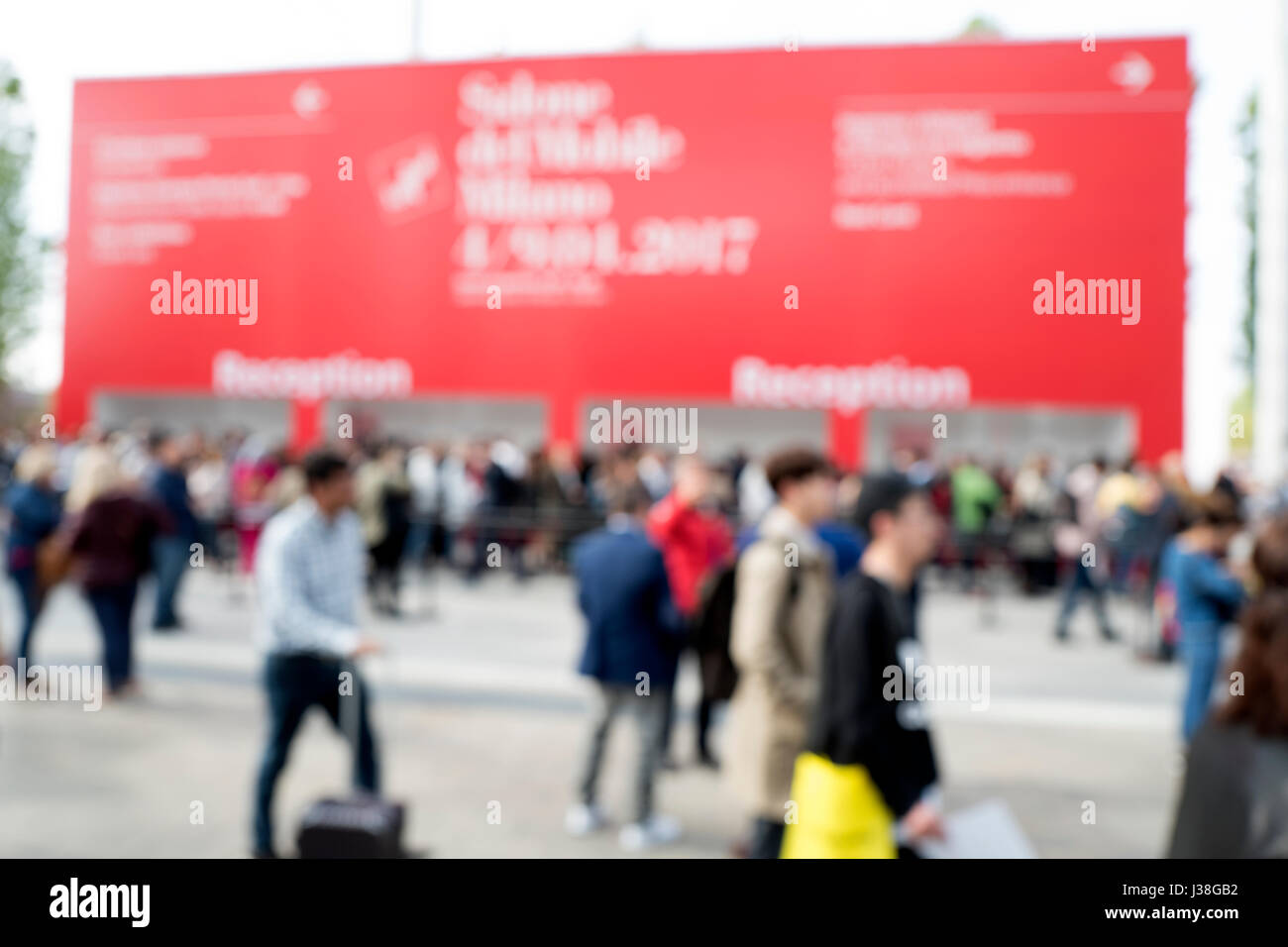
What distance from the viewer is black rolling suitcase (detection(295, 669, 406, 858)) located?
328 cm

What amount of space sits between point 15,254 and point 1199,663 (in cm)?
536

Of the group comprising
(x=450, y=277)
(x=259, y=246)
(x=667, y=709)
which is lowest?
(x=667, y=709)

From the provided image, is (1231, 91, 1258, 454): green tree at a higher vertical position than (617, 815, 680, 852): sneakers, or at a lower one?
higher

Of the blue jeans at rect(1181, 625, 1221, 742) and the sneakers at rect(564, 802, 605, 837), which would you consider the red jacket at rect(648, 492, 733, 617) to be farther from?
the blue jeans at rect(1181, 625, 1221, 742)

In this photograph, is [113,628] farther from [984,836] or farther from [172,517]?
[984,836]

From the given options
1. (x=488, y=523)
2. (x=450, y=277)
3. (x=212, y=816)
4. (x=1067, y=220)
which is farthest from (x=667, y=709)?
(x=450, y=277)

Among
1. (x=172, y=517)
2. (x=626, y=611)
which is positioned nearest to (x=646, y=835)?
(x=626, y=611)

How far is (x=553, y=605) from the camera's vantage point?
10.9 meters

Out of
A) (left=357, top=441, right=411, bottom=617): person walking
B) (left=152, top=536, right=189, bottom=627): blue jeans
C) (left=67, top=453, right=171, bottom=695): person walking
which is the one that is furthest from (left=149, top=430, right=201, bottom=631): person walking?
(left=67, top=453, right=171, bottom=695): person walking

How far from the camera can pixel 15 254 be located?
6.88ft

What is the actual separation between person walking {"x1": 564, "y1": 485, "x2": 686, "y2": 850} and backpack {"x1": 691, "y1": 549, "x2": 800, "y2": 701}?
0.25 meters

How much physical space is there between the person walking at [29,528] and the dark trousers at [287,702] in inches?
140
